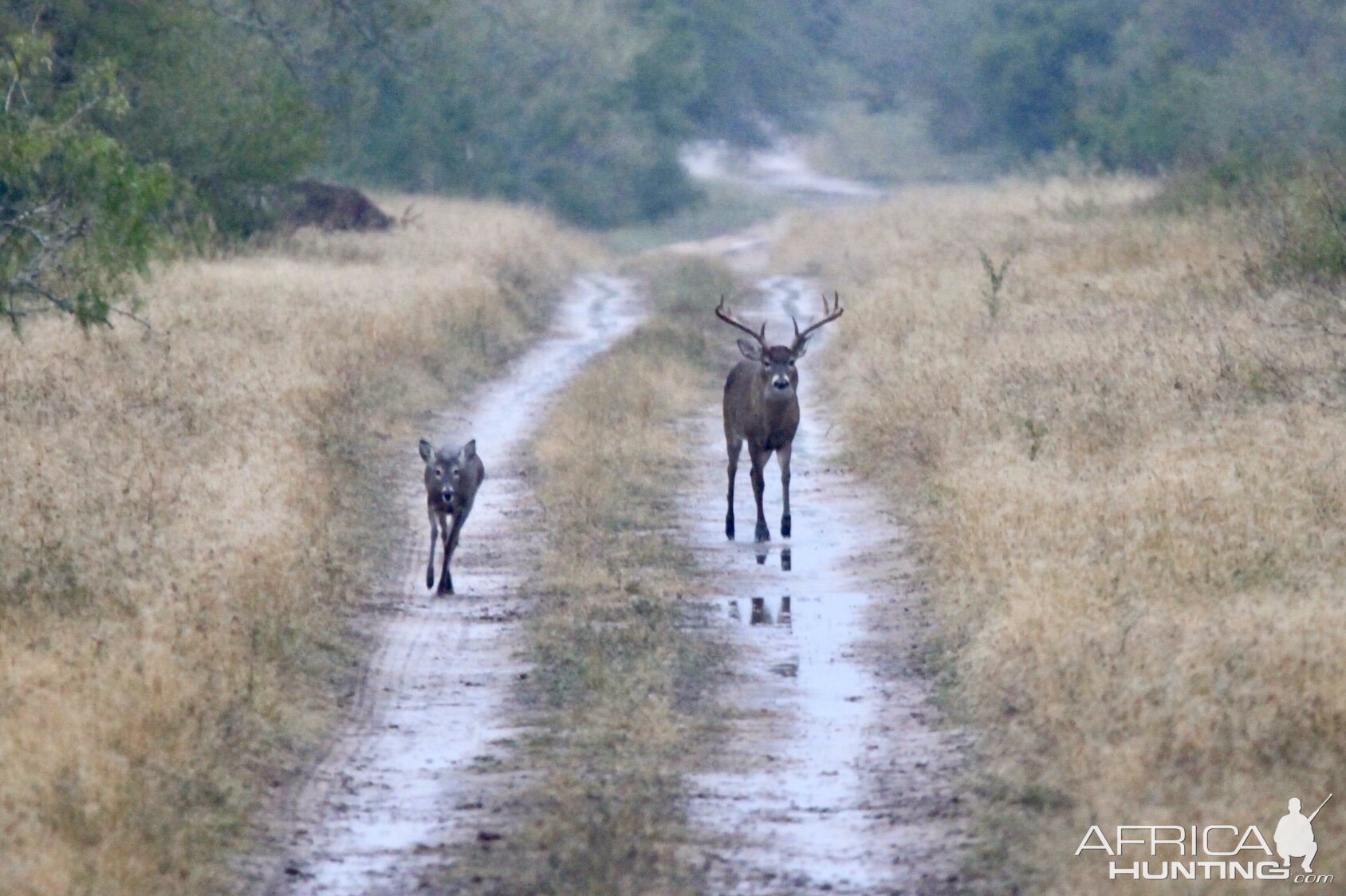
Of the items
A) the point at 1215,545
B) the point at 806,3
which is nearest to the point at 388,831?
the point at 1215,545

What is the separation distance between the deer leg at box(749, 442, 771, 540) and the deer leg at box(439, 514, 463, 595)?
2251 mm

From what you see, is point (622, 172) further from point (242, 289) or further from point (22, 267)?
point (22, 267)

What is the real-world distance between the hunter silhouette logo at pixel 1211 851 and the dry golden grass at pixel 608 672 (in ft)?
5.00

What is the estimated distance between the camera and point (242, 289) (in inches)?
886

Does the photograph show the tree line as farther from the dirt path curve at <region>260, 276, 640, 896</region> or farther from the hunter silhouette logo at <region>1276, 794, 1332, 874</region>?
the hunter silhouette logo at <region>1276, 794, 1332, 874</region>

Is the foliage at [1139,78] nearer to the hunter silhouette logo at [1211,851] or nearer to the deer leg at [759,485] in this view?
the deer leg at [759,485]

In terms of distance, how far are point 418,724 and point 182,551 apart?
240cm

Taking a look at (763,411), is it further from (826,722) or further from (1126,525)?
(826,722)

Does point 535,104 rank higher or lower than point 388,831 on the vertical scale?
higher

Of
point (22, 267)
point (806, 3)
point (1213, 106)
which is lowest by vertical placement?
point (22, 267)

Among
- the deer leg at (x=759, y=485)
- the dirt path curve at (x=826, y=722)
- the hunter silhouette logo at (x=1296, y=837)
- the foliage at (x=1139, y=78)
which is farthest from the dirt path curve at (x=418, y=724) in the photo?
the foliage at (x=1139, y=78)

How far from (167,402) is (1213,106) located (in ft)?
108

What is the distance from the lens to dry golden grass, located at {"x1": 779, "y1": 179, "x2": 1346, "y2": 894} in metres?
7.25

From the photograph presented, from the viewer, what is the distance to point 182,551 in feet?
34.2
